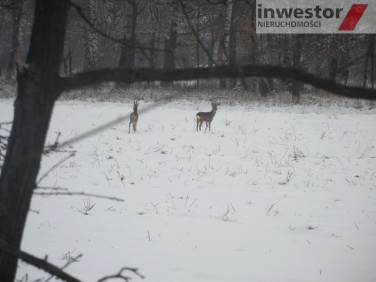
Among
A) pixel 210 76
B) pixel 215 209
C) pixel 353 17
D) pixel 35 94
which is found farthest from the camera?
pixel 353 17

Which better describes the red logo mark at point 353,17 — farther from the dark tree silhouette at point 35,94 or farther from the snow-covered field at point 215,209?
the dark tree silhouette at point 35,94

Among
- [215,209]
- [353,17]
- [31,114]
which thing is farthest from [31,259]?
[353,17]

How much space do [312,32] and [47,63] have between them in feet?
72.6

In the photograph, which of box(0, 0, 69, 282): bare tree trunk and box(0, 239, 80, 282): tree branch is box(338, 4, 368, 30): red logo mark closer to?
box(0, 0, 69, 282): bare tree trunk

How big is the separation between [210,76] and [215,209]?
183 inches

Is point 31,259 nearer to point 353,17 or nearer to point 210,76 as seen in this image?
point 210,76

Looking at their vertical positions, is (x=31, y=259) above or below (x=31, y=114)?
below

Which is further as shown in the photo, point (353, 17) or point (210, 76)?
point (353, 17)

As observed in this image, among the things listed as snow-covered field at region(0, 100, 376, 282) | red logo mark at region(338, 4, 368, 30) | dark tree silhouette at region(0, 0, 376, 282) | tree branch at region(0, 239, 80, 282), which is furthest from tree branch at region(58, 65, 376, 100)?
red logo mark at region(338, 4, 368, 30)

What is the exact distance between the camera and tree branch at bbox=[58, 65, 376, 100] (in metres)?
1.19

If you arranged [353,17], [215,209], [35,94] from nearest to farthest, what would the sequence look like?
[35,94] < [215,209] < [353,17]

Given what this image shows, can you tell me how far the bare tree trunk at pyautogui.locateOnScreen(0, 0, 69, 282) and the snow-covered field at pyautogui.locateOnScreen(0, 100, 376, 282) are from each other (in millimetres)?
1794

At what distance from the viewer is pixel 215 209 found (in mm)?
5746

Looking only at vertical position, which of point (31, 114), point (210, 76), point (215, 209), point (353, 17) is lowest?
point (215, 209)
